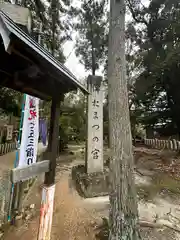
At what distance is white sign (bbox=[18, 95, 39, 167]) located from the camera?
265cm

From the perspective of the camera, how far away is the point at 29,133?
281cm

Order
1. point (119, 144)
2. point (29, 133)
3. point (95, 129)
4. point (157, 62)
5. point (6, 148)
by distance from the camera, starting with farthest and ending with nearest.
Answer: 1. point (6, 148)
2. point (157, 62)
3. point (95, 129)
4. point (29, 133)
5. point (119, 144)

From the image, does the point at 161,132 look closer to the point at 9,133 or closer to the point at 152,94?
the point at 152,94

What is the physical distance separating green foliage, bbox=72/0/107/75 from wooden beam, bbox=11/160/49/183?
9.09 metres

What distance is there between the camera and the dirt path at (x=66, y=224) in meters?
2.46

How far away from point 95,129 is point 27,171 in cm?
340

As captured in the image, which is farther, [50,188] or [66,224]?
[66,224]

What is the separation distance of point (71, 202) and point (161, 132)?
9962 millimetres

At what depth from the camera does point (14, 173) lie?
1562 millimetres

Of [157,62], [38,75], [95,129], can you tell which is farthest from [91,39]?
[38,75]

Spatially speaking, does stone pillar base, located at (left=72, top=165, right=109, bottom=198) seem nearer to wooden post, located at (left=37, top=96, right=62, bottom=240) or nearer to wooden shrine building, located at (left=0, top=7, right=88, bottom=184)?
wooden post, located at (left=37, top=96, right=62, bottom=240)

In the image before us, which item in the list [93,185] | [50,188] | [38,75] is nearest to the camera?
[38,75]

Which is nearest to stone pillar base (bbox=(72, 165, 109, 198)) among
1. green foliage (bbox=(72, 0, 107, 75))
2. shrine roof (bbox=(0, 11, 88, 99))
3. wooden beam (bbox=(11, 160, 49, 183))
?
wooden beam (bbox=(11, 160, 49, 183))

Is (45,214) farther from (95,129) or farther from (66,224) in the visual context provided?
(95,129)
